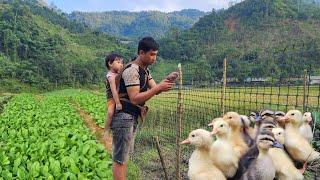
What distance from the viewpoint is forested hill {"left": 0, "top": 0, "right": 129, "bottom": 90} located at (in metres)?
52.1

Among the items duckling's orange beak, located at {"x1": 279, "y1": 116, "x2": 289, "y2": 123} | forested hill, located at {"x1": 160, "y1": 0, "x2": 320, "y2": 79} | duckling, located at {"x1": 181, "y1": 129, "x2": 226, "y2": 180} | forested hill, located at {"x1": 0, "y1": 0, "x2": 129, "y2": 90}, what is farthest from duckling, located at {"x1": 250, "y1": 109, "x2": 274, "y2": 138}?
forested hill, located at {"x1": 160, "y1": 0, "x2": 320, "y2": 79}

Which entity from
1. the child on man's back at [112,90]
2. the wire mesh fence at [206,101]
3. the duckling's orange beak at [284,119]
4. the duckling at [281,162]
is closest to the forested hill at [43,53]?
the wire mesh fence at [206,101]

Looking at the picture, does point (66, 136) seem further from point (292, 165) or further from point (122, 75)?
point (292, 165)

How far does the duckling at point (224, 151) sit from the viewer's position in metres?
2.77

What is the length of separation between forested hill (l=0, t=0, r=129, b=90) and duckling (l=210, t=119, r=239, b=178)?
157 ft

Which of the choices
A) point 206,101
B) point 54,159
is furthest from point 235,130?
point 206,101

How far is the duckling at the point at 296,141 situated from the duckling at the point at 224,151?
348mm

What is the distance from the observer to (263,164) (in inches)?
105

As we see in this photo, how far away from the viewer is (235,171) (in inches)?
110

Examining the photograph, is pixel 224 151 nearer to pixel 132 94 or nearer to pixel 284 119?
pixel 284 119

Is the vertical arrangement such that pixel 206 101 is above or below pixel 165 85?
below

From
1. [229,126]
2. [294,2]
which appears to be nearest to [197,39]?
[294,2]

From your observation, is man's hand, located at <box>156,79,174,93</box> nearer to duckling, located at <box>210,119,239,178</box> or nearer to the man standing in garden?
the man standing in garden

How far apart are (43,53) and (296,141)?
64.9 metres
